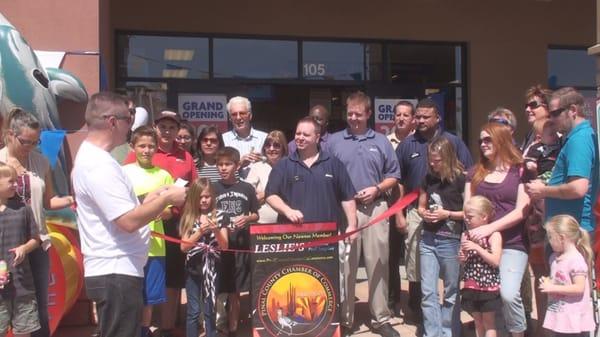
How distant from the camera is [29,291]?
427cm

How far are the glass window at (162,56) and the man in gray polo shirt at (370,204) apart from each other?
461 centimetres

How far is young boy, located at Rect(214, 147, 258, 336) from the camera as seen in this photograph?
208 inches

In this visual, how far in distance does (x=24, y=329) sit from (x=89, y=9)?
3.36 m

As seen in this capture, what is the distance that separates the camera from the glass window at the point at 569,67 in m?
11.0

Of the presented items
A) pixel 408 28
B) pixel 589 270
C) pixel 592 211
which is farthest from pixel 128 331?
pixel 408 28

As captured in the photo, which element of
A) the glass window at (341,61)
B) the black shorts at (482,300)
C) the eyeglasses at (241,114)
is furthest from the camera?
the glass window at (341,61)

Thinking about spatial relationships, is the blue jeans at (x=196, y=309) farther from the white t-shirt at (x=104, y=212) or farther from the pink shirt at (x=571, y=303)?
the pink shirt at (x=571, y=303)

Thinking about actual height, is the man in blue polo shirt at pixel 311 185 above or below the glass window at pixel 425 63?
below

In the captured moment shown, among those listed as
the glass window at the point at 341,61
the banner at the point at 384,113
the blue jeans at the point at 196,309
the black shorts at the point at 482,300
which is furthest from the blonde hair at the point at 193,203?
the banner at the point at 384,113

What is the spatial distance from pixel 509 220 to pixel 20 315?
348cm

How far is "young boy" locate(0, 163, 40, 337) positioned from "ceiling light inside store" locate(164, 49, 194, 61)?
5.66m

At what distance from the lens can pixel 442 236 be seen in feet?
16.5

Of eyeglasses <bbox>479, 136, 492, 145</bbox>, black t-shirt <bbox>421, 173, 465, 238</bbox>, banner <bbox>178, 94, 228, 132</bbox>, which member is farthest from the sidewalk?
banner <bbox>178, 94, 228, 132</bbox>

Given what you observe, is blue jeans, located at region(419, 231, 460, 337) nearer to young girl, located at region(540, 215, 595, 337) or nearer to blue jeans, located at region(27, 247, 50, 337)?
young girl, located at region(540, 215, 595, 337)
